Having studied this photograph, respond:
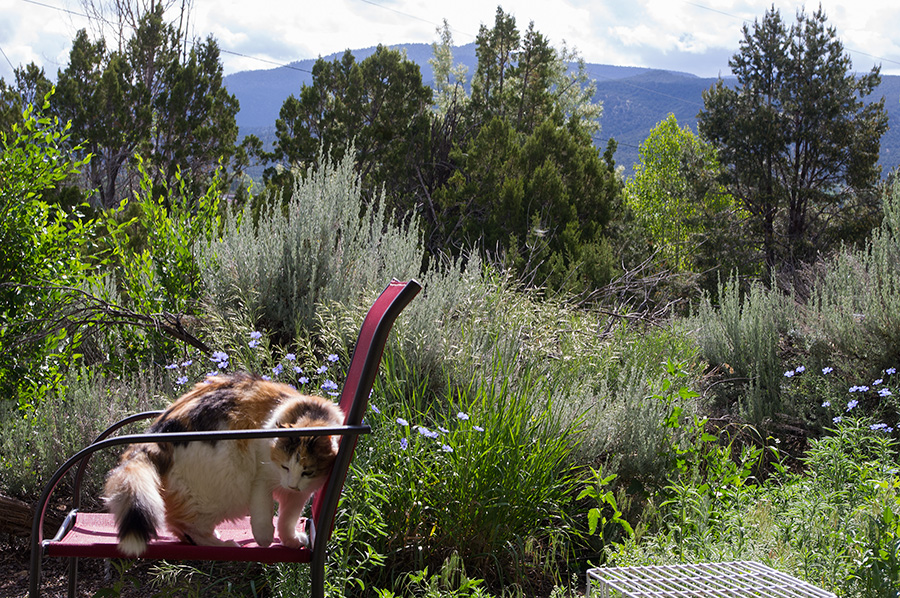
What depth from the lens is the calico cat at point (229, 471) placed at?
1606 millimetres

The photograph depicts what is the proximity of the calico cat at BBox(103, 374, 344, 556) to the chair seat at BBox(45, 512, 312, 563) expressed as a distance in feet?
0.14

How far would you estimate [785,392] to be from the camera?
4.77 m

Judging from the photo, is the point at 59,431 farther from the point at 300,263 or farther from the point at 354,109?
the point at 354,109

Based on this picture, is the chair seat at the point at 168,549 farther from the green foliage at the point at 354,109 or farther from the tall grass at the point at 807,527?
the green foliage at the point at 354,109

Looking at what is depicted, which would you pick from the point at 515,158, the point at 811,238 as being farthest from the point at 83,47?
the point at 811,238

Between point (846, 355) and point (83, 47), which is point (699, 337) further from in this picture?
point (83, 47)

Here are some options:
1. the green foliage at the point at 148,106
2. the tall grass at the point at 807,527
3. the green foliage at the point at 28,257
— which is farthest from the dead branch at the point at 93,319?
the green foliage at the point at 148,106

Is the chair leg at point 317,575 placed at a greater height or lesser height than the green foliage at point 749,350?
greater

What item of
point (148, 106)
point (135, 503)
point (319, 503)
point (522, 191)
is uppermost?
point (148, 106)

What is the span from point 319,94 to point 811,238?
14.2m

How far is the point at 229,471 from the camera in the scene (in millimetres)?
1622

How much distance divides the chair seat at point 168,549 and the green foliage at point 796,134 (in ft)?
62.1

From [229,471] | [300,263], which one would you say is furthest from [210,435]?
[300,263]

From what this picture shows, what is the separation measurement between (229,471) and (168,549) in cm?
22
